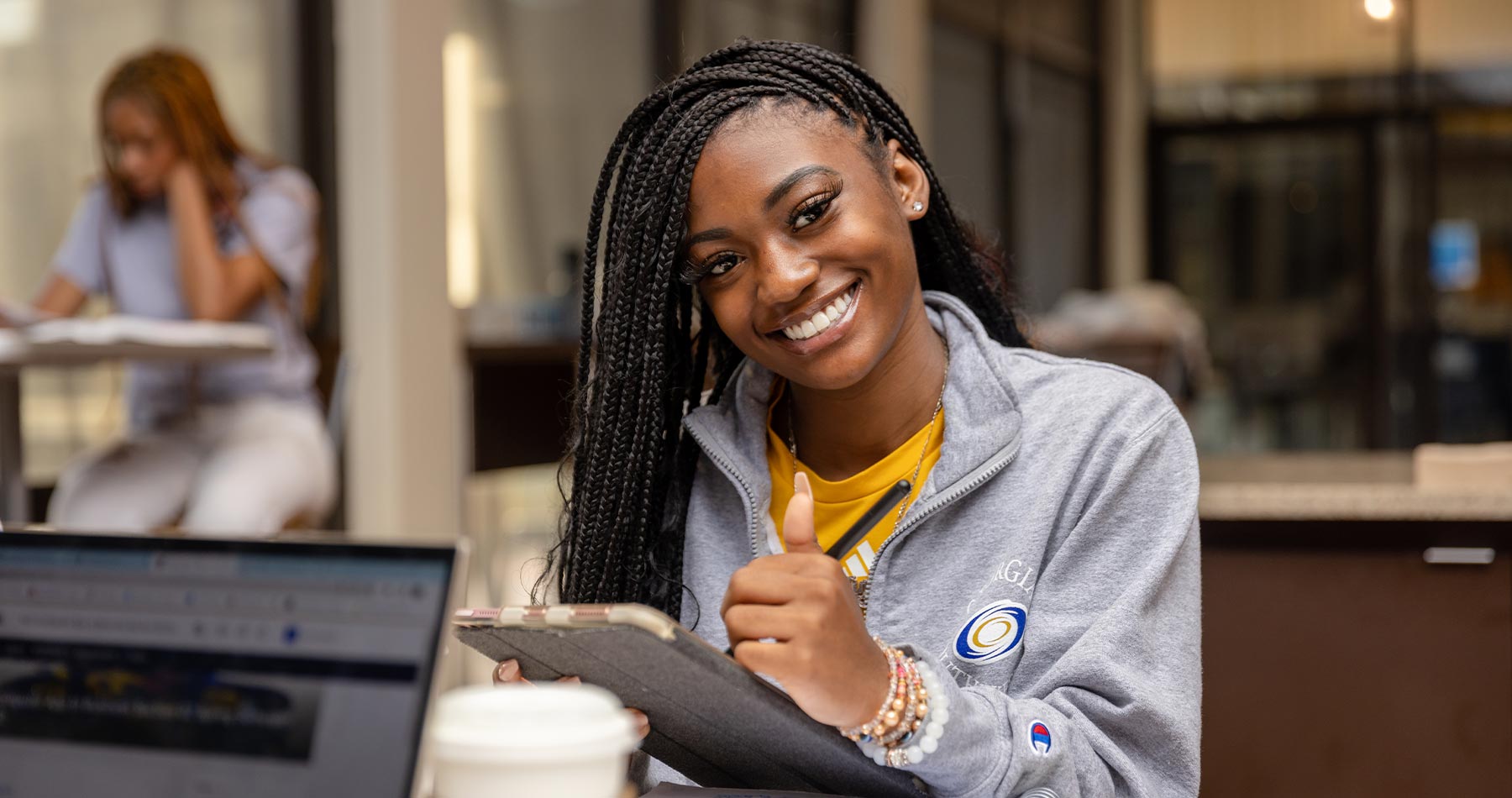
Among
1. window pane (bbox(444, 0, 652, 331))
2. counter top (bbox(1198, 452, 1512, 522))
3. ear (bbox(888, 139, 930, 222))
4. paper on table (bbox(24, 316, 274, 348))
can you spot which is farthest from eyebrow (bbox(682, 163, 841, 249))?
window pane (bbox(444, 0, 652, 331))

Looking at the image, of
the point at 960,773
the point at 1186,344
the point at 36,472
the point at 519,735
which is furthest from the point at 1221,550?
the point at 1186,344

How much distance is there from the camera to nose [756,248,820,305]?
1.10 metres

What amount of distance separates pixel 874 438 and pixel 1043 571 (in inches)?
9.6

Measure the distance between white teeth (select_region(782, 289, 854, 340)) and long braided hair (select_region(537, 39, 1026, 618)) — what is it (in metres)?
0.11

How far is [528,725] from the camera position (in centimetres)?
60

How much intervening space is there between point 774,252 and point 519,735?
59 cm

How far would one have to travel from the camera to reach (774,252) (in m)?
1.11

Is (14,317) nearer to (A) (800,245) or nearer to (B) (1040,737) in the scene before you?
(A) (800,245)

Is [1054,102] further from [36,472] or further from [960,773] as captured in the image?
[960,773]

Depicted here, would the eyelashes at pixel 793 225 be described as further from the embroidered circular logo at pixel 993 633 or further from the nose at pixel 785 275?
the embroidered circular logo at pixel 993 633

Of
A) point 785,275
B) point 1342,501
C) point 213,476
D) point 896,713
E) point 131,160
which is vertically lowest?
point 213,476

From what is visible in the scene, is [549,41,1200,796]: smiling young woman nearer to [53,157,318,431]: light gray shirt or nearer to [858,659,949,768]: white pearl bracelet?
[858,659,949,768]: white pearl bracelet

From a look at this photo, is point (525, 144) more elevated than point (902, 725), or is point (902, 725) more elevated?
point (525, 144)

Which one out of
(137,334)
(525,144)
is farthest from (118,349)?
(525,144)
